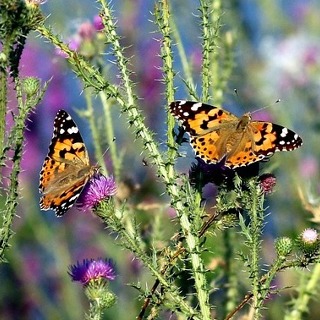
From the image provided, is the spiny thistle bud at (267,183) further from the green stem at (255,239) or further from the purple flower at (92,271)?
the purple flower at (92,271)

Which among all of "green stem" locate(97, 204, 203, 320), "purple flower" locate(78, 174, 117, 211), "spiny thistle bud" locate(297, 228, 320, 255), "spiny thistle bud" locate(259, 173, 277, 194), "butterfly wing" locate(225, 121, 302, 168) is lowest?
"green stem" locate(97, 204, 203, 320)

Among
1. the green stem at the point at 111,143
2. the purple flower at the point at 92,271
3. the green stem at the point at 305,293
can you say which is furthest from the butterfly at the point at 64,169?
the green stem at the point at 305,293

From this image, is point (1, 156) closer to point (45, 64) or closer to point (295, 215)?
point (295, 215)

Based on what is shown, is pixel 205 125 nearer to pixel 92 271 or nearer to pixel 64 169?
pixel 64 169

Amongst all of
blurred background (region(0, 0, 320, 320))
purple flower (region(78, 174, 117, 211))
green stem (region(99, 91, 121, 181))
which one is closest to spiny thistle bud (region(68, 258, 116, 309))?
purple flower (region(78, 174, 117, 211))

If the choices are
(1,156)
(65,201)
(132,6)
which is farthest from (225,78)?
(132,6)

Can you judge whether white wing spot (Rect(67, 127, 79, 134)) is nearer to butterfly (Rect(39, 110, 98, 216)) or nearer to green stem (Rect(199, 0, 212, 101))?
butterfly (Rect(39, 110, 98, 216))
